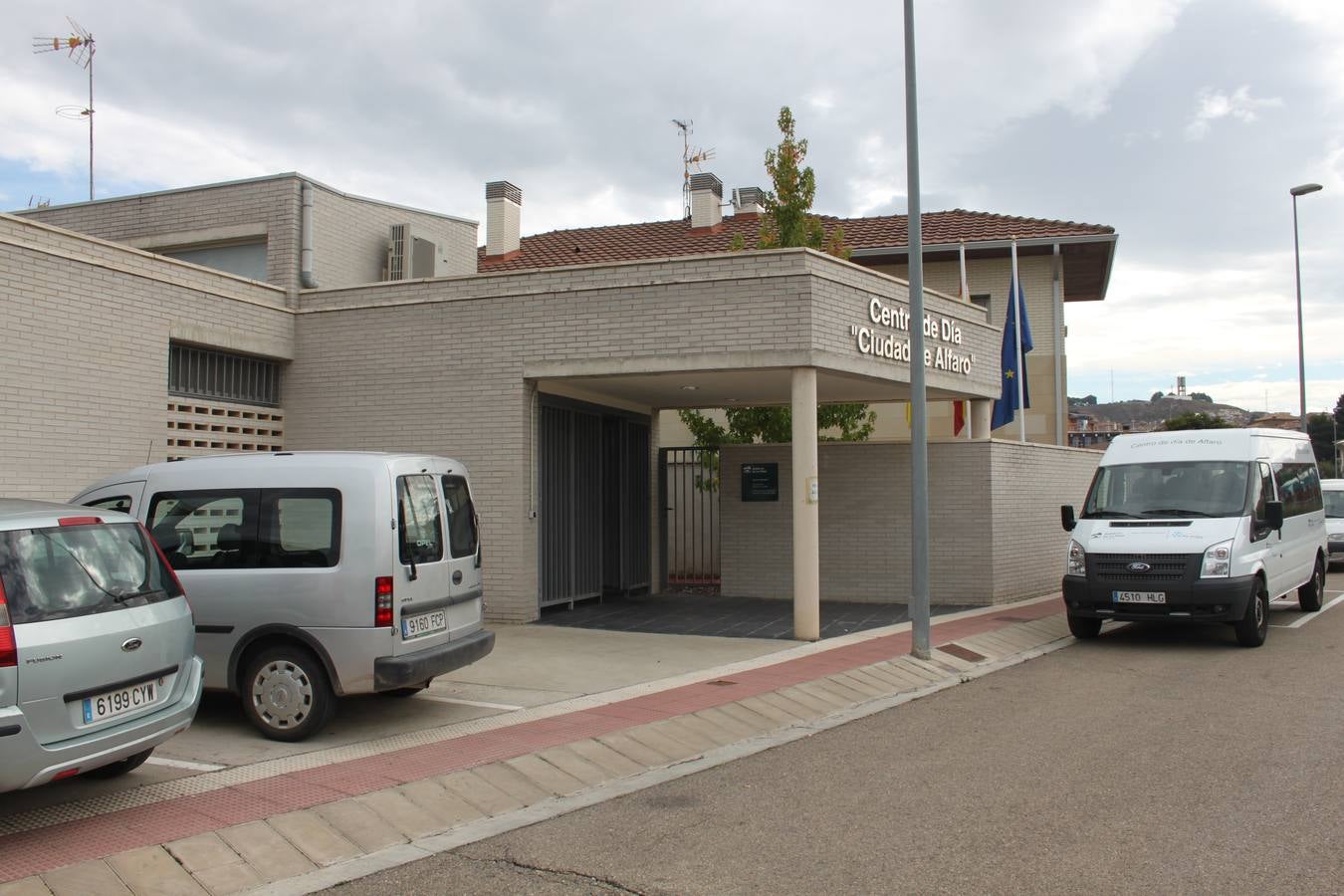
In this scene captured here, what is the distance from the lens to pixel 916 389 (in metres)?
10.7

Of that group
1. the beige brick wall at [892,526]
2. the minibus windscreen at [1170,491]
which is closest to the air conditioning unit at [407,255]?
the beige brick wall at [892,526]

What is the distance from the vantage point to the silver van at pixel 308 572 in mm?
7133

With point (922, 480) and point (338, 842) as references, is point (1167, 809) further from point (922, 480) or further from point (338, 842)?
point (922, 480)

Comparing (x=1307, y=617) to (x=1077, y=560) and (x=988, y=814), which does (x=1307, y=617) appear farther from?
(x=988, y=814)

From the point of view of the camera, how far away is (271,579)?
730 cm

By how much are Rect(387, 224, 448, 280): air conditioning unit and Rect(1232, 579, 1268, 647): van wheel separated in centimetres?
1143

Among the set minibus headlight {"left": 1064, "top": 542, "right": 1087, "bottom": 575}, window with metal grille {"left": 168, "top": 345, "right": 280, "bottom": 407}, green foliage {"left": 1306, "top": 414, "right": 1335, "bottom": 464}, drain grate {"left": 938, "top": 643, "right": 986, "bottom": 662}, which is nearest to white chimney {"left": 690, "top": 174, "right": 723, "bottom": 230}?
window with metal grille {"left": 168, "top": 345, "right": 280, "bottom": 407}

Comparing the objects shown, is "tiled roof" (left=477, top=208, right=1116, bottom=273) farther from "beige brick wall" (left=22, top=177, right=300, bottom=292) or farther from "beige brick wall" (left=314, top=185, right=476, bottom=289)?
"beige brick wall" (left=22, top=177, right=300, bottom=292)

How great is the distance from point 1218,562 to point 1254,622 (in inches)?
34.5

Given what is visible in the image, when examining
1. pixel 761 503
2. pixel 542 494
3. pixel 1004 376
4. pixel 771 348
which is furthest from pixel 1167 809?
pixel 1004 376

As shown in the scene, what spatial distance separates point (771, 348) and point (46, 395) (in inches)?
295

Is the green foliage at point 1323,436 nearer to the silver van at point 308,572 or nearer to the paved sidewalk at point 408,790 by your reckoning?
the paved sidewalk at point 408,790

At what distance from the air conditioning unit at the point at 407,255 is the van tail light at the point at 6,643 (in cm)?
1124

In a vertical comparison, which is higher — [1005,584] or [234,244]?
[234,244]
